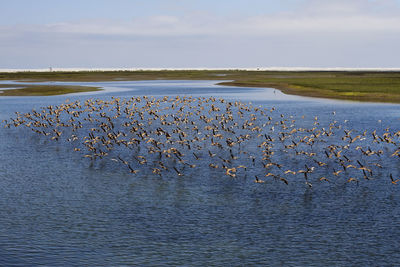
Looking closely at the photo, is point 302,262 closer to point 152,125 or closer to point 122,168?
point 122,168

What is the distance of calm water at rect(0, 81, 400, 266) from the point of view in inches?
882

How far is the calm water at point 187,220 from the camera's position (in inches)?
882

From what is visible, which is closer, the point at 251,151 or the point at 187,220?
the point at 187,220

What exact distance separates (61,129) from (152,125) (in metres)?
10.8

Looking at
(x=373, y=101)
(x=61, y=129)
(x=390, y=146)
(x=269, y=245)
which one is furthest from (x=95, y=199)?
(x=373, y=101)

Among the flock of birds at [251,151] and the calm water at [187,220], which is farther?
the flock of birds at [251,151]

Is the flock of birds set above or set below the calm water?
above

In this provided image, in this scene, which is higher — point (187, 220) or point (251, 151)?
point (251, 151)

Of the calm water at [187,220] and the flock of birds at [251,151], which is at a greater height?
the flock of birds at [251,151]

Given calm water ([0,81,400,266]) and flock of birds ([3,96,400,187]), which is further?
flock of birds ([3,96,400,187])

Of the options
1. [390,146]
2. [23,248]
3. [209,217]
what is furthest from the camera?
[390,146]

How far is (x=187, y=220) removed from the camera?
26.9 m

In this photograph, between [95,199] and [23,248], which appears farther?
[95,199]

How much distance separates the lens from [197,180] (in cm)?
3544
